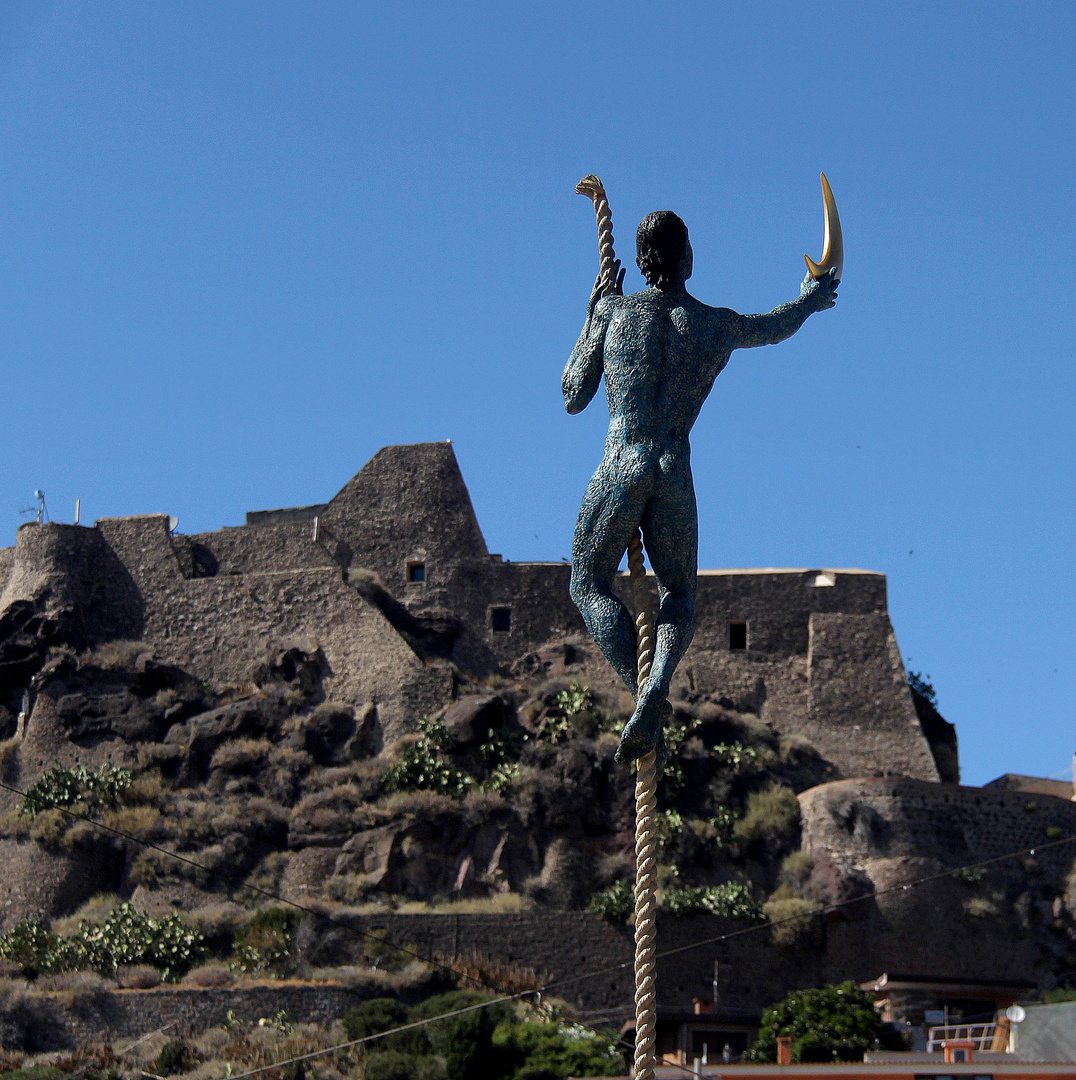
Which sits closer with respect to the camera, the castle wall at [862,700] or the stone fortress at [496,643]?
the stone fortress at [496,643]

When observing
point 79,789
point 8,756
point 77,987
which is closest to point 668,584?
point 77,987

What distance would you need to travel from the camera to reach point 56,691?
42812 mm

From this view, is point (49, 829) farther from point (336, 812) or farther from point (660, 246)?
point (660, 246)

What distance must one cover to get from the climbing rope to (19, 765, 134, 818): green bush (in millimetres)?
34027

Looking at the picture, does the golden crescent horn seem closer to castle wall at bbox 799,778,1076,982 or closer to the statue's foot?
the statue's foot

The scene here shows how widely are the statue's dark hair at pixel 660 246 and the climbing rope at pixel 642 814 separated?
14cm

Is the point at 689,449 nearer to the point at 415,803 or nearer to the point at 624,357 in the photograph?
the point at 624,357

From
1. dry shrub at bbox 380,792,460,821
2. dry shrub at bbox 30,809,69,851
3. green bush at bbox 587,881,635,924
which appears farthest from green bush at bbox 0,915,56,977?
green bush at bbox 587,881,635,924

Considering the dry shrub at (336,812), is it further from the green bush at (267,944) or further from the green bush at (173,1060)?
the green bush at (173,1060)

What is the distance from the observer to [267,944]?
113 ft

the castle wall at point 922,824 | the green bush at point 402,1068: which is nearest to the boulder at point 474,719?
the castle wall at point 922,824

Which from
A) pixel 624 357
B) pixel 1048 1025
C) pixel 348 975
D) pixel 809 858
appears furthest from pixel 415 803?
pixel 624 357

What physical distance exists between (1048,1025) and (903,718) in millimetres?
14415

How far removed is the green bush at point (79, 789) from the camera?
1571 inches
